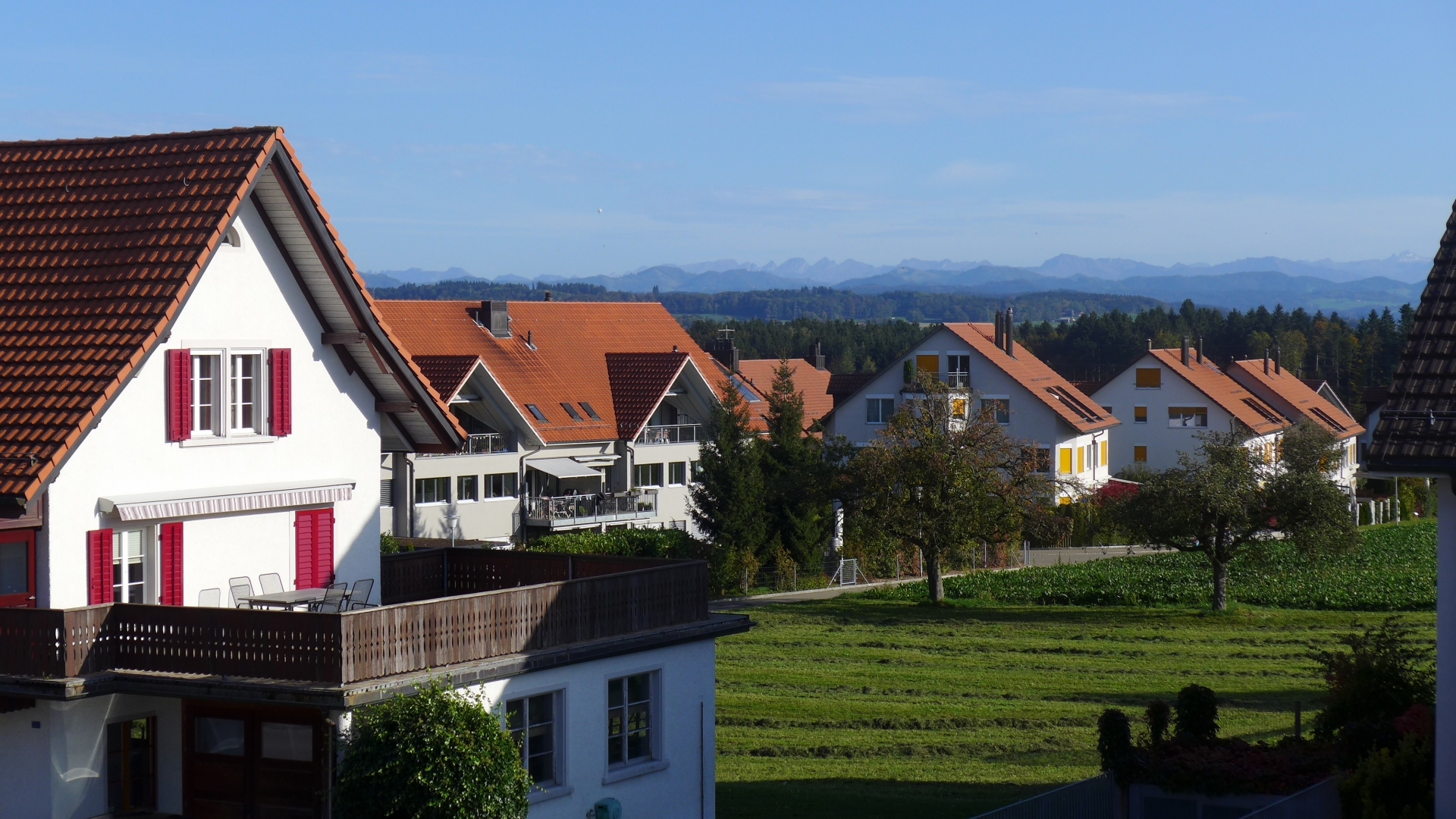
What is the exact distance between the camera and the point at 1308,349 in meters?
185

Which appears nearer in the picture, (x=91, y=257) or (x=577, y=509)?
(x=91, y=257)

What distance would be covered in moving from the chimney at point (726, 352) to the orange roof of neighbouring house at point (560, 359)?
15634 mm

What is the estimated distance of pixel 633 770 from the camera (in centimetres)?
1991

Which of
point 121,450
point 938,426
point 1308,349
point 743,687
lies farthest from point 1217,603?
point 1308,349

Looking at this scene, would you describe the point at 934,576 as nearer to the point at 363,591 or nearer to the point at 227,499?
the point at 363,591

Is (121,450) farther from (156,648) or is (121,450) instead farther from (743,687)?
(743,687)

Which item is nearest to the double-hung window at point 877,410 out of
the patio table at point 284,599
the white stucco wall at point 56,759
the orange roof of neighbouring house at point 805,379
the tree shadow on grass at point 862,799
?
the orange roof of neighbouring house at point 805,379

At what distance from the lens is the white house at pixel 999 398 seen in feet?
241

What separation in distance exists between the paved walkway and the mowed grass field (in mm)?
1529

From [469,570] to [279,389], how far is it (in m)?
4.53

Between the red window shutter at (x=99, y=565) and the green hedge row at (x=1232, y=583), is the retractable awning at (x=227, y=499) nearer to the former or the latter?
the red window shutter at (x=99, y=565)

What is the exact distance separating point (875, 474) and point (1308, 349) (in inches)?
5942

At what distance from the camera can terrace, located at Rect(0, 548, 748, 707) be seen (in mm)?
16469

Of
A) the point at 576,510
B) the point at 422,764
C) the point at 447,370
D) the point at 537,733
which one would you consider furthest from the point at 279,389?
the point at 576,510
